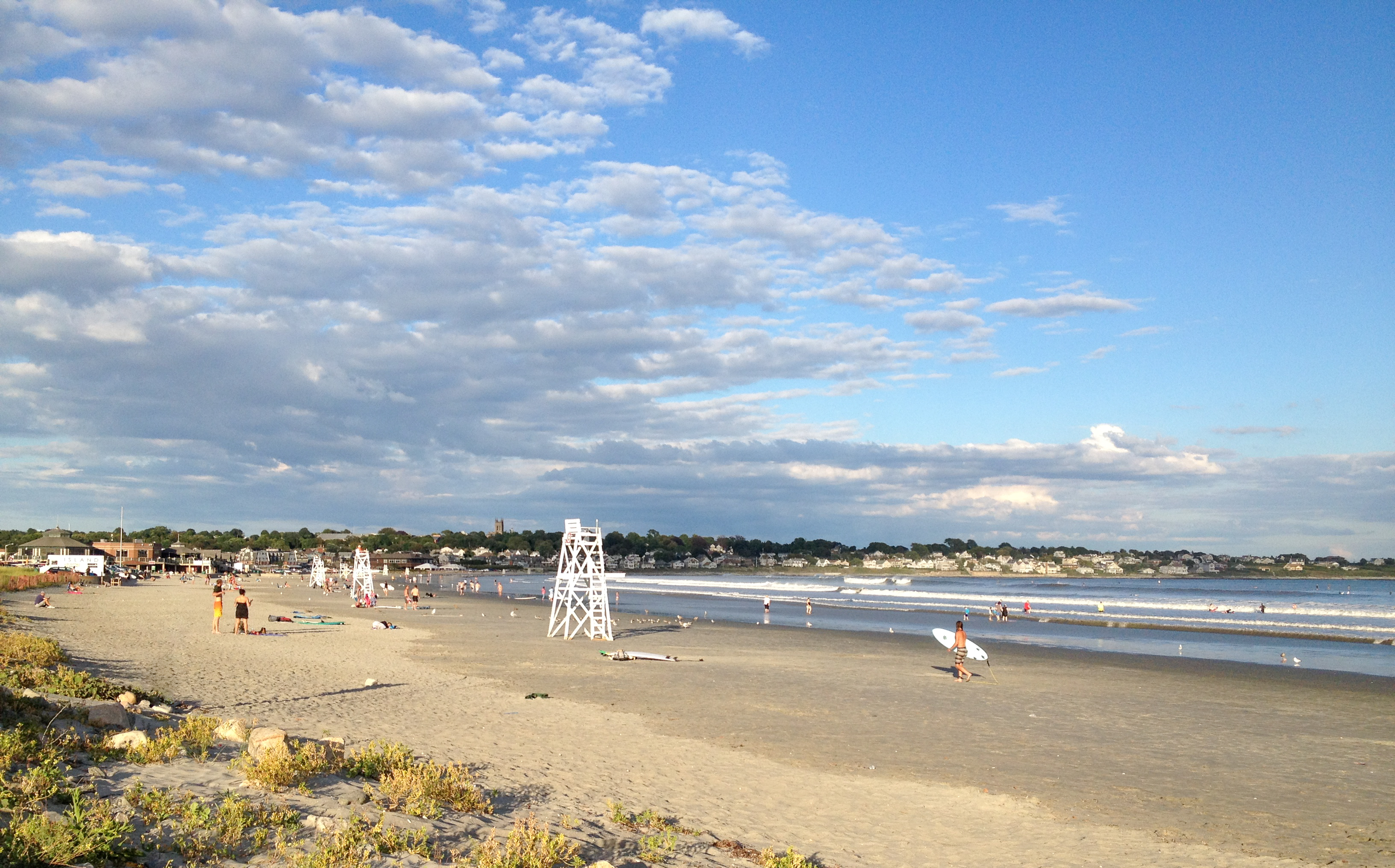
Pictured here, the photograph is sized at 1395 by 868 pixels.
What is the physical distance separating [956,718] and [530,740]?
853cm

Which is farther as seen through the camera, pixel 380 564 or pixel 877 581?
pixel 380 564

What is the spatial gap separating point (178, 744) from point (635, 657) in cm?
1758

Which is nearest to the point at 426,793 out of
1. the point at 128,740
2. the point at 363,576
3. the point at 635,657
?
the point at 128,740

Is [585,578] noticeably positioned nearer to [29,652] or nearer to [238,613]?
[238,613]

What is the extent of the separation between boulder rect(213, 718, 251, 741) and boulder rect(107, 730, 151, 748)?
105 centimetres

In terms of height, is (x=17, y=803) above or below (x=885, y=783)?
above

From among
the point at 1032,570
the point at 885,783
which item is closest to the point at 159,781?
the point at 885,783

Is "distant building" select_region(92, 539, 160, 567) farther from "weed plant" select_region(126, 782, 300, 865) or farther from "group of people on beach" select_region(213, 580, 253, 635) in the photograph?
"weed plant" select_region(126, 782, 300, 865)

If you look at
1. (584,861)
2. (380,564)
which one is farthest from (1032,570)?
(584,861)

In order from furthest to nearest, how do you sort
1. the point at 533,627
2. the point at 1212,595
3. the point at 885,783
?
the point at 1212,595 < the point at 533,627 < the point at 885,783

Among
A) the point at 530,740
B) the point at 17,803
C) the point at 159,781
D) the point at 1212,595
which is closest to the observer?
the point at 17,803

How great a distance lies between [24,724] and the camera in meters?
8.73

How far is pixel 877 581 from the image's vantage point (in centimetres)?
13738

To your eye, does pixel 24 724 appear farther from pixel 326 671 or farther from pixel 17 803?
pixel 326 671
